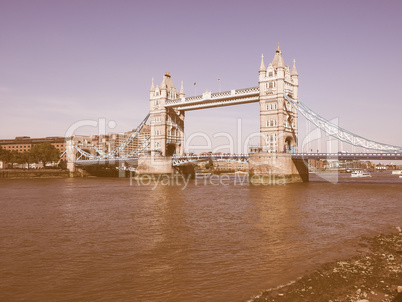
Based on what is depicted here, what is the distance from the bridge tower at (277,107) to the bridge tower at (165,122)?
21.4 metres

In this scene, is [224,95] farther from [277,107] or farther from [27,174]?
[27,174]

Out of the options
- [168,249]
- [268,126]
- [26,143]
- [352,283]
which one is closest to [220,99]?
[268,126]

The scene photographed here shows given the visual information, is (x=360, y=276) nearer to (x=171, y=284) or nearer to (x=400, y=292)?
(x=400, y=292)

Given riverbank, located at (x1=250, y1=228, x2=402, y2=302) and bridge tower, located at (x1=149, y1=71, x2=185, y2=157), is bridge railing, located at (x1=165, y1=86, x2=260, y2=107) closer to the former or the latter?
bridge tower, located at (x1=149, y1=71, x2=185, y2=157)

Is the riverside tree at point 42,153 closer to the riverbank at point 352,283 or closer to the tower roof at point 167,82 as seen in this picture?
the tower roof at point 167,82

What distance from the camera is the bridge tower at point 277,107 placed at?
48.2 metres

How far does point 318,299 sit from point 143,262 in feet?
16.9

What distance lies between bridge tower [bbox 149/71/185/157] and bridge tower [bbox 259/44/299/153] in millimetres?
21435

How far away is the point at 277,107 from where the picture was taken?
4869 centimetres

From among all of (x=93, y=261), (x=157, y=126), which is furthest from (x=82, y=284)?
(x=157, y=126)

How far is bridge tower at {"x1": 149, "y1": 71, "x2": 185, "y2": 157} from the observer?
6419 cm

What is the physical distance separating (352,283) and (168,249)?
19.8 ft

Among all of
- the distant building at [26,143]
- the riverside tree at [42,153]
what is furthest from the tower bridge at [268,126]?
the distant building at [26,143]

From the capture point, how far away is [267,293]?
24.8ft
